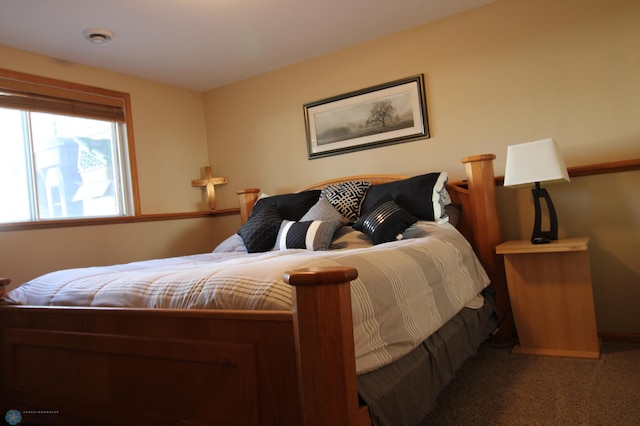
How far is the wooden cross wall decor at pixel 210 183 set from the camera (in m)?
4.20

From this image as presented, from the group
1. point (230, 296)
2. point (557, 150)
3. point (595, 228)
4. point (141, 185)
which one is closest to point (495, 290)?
point (595, 228)

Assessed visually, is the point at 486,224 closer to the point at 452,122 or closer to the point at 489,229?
the point at 489,229

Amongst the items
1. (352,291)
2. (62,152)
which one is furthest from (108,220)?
(352,291)

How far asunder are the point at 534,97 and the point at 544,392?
176 cm

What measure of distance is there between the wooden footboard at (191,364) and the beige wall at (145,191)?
1.31 meters

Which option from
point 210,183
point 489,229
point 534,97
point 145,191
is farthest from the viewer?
point 210,183

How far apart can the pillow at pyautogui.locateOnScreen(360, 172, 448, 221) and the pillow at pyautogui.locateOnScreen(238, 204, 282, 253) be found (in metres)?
0.58

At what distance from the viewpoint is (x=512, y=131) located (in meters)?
2.94

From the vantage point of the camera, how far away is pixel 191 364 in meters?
1.30

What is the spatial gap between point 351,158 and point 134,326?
7.90 feet

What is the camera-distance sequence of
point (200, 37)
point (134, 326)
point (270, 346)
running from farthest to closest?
point (200, 37) → point (134, 326) → point (270, 346)

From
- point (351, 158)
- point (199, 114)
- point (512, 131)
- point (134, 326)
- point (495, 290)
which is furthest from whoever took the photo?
point (199, 114)

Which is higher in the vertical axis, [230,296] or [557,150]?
[557,150]

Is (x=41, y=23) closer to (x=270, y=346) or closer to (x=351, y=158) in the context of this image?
(x=351, y=158)
